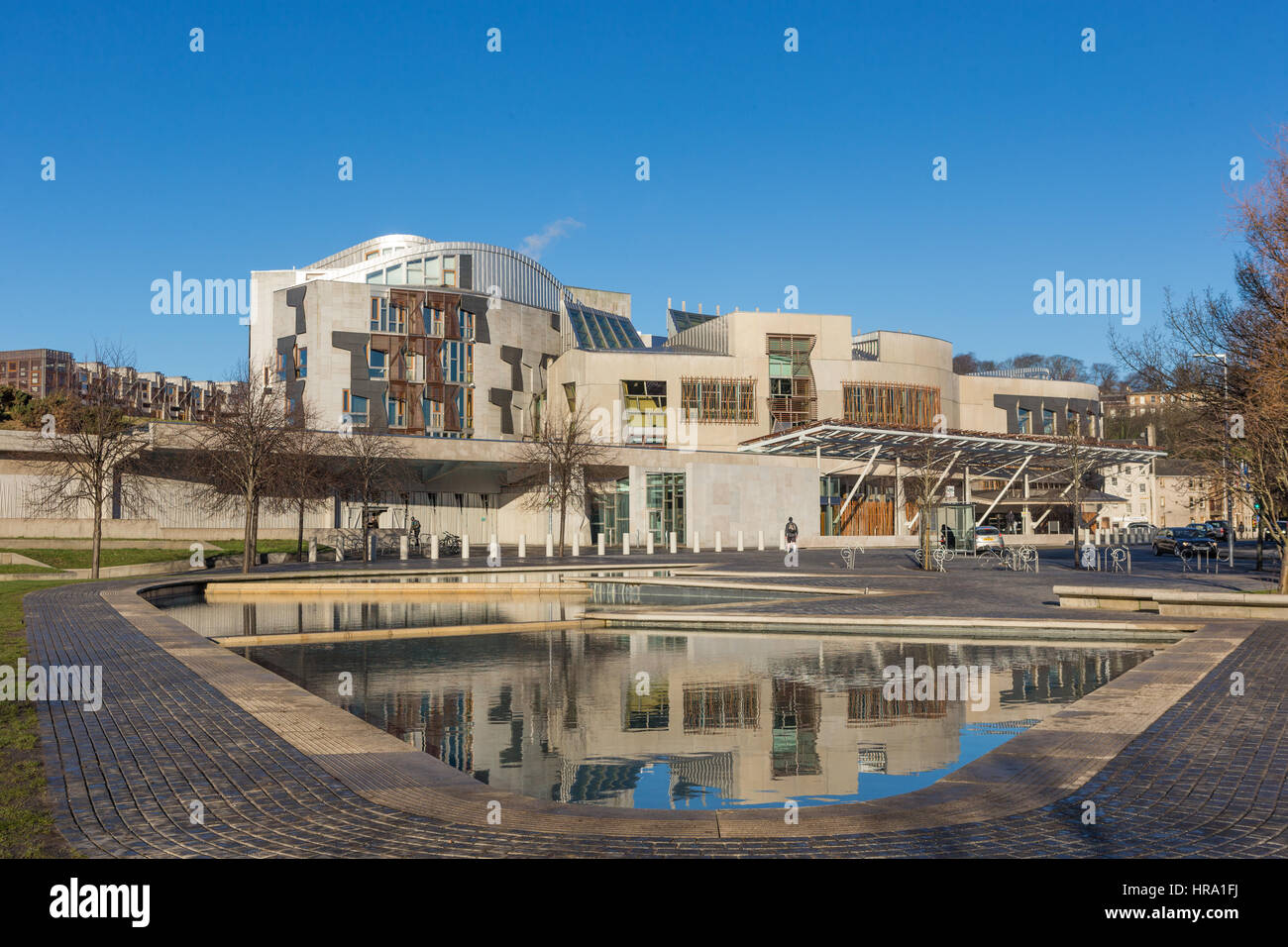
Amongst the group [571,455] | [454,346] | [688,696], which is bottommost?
[688,696]

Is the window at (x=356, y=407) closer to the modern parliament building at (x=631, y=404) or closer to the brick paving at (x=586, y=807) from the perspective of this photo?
the modern parliament building at (x=631, y=404)

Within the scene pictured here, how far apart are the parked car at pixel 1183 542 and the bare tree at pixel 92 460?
44713 millimetres

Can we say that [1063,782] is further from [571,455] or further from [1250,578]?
[571,455]

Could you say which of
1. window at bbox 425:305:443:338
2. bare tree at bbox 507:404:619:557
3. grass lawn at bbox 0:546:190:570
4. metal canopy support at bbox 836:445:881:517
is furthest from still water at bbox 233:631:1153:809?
window at bbox 425:305:443:338

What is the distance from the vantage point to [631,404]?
60.8 metres

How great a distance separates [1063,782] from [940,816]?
1288 millimetres

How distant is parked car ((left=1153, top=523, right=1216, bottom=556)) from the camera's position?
45.3 m

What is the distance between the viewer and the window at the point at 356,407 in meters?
59.1

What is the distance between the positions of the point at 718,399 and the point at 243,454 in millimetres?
33699

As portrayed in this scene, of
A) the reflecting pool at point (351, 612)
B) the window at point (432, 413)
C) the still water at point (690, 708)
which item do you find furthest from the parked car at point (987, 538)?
the still water at point (690, 708)

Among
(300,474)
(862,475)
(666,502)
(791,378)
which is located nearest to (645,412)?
(666,502)

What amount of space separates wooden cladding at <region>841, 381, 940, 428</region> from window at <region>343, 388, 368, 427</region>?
99.7 feet
